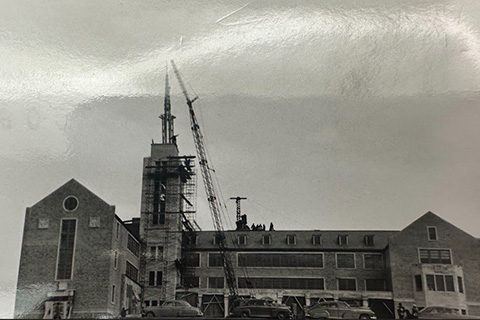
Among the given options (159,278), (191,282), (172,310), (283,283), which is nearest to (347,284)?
(283,283)

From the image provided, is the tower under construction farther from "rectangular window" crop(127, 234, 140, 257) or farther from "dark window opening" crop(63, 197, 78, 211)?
"dark window opening" crop(63, 197, 78, 211)

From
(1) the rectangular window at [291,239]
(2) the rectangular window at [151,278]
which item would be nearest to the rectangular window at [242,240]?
(1) the rectangular window at [291,239]

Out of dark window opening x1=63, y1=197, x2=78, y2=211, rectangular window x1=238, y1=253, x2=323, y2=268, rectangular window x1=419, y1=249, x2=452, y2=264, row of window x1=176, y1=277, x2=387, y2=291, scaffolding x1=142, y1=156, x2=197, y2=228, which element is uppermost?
scaffolding x1=142, y1=156, x2=197, y2=228

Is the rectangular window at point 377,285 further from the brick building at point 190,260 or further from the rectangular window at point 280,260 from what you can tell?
the rectangular window at point 280,260

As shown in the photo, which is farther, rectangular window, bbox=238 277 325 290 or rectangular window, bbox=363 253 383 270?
rectangular window, bbox=238 277 325 290

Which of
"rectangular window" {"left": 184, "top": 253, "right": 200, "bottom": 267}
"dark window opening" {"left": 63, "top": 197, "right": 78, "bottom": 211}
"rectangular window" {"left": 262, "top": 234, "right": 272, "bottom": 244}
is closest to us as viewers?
"dark window opening" {"left": 63, "top": 197, "right": 78, "bottom": 211}

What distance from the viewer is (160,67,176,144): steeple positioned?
666cm

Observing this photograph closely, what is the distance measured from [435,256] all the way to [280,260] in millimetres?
2261

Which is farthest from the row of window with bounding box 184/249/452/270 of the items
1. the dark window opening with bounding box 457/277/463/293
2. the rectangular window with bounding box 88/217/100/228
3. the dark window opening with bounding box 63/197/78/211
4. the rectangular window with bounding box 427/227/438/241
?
the dark window opening with bounding box 63/197/78/211

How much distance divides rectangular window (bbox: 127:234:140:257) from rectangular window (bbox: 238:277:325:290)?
1509 mm

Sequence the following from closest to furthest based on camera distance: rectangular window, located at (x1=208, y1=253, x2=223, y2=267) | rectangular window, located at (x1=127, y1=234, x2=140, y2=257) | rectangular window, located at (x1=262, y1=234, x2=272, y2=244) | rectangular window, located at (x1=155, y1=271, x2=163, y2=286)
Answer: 1. rectangular window, located at (x1=127, y1=234, x2=140, y2=257)
2. rectangular window, located at (x1=155, y1=271, x2=163, y2=286)
3. rectangular window, located at (x1=262, y1=234, x2=272, y2=244)
4. rectangular window, located at (x1=208, y1=253, x2=223, y2=267)

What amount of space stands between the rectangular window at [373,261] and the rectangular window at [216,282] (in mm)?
1984

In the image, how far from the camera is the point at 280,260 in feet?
26.8

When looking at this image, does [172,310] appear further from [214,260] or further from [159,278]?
[214,260]
